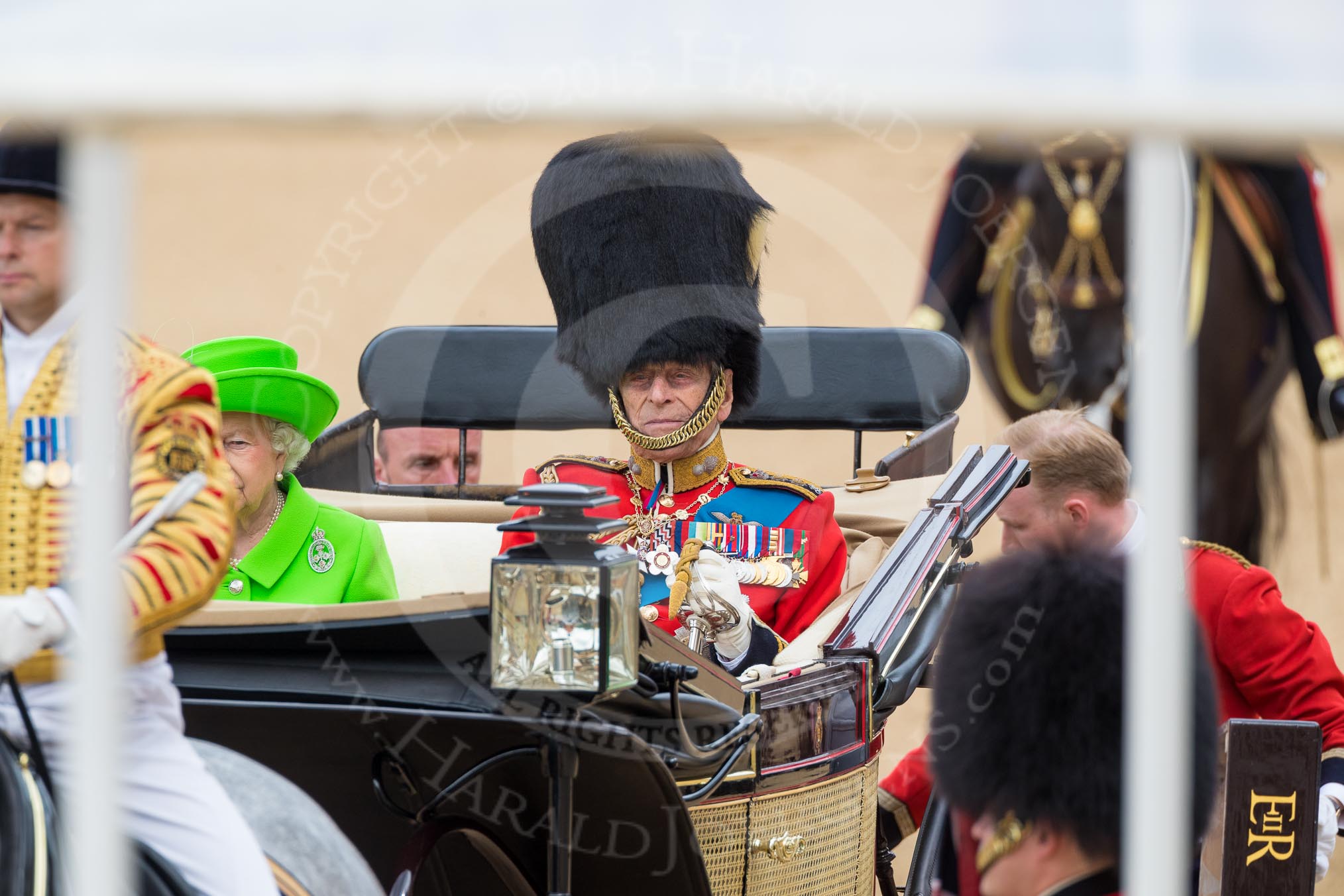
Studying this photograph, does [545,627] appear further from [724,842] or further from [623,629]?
[724,842]

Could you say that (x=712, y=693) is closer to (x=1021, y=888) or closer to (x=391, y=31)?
(x=1021, y=888)

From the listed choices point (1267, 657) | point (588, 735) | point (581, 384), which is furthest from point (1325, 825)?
point (581, 384)

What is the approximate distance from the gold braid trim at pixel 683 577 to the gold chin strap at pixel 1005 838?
103 centimetres

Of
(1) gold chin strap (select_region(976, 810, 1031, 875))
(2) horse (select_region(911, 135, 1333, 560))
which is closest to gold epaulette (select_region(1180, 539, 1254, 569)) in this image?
(1) gold chin strap (select_region(976, 810, 1031, 875))

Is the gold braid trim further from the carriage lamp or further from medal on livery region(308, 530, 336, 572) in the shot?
the carriage lamp

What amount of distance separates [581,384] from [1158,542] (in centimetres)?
315

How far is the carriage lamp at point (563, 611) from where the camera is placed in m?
1.72

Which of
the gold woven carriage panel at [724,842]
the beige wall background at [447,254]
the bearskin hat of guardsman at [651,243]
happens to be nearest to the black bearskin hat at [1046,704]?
the gold woven carriage panel at [724,842]

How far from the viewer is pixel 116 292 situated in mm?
1078

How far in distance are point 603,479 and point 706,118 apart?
202cm

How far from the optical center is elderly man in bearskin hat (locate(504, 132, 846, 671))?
112 inches

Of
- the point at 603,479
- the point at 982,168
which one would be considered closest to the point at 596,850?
the point at 603,479

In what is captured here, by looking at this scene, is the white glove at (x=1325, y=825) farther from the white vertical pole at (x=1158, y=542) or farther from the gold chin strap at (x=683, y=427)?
the white vertical pole at (x=1158, y=542)

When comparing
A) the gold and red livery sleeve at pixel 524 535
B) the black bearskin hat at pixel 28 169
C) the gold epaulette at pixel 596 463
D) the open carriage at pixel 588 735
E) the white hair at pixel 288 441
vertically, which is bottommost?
the open carriage at pixel 588 735
